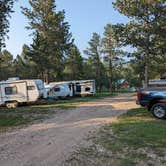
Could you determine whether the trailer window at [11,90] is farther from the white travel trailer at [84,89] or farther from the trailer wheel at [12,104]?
the white travel trailer at [84,89]

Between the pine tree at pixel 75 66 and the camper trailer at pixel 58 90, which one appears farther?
the pine tree at pixel 75 66

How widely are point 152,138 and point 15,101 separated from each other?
69.4ft

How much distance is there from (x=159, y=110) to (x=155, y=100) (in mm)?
510

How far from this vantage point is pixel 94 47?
226ft

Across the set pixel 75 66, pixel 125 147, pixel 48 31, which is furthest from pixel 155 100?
pixel 75 66

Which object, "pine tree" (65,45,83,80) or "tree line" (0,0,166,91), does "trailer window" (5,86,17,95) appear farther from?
"pine tree" (65,45,83,80)

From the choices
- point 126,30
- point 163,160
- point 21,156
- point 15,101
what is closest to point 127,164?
point 163,160

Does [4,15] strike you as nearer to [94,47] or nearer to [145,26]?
[145,26]

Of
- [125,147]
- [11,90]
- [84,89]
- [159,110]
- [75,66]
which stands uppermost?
[75,66]

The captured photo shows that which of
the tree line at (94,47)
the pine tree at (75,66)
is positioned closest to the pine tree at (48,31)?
the tree line at (94,47)

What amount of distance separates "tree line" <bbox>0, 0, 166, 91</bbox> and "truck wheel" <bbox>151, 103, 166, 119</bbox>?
8710 millimetres

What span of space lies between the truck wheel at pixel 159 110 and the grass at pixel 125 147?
2.54 meters

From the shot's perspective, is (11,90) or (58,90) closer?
(11,90)

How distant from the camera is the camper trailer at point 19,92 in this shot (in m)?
30.3
